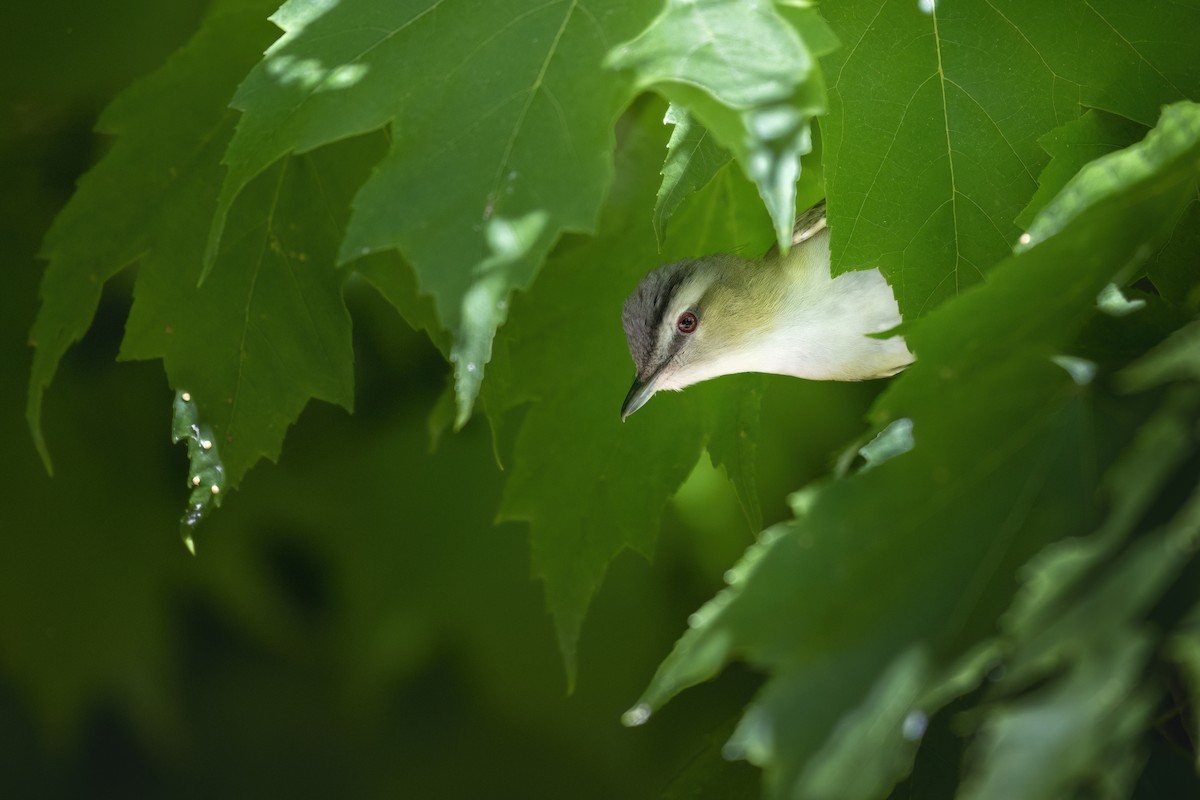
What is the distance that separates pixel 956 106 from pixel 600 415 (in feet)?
1.12

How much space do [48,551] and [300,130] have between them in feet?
3.02

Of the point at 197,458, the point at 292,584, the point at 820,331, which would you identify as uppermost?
the point at 197,458

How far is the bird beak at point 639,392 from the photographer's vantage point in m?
0.89

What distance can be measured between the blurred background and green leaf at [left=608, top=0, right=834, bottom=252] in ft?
2.36

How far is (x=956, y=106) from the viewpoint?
0.72 metres

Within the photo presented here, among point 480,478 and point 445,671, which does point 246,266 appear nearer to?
point 480,478

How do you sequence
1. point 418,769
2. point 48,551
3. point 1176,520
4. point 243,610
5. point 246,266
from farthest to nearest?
point 418,769, point 243,610, point 48,551, point 246,266, point 1176,520

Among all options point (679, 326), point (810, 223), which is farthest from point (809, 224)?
point (679, 326)

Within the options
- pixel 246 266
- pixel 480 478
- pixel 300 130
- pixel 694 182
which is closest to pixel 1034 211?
pixel 694 182

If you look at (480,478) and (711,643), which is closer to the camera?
(711,643)

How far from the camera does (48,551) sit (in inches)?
54.4

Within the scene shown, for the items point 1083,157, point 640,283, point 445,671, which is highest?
point 1083,157

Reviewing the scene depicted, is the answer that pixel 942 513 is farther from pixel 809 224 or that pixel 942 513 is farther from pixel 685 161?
pixel 809 224

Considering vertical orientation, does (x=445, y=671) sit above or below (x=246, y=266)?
below
